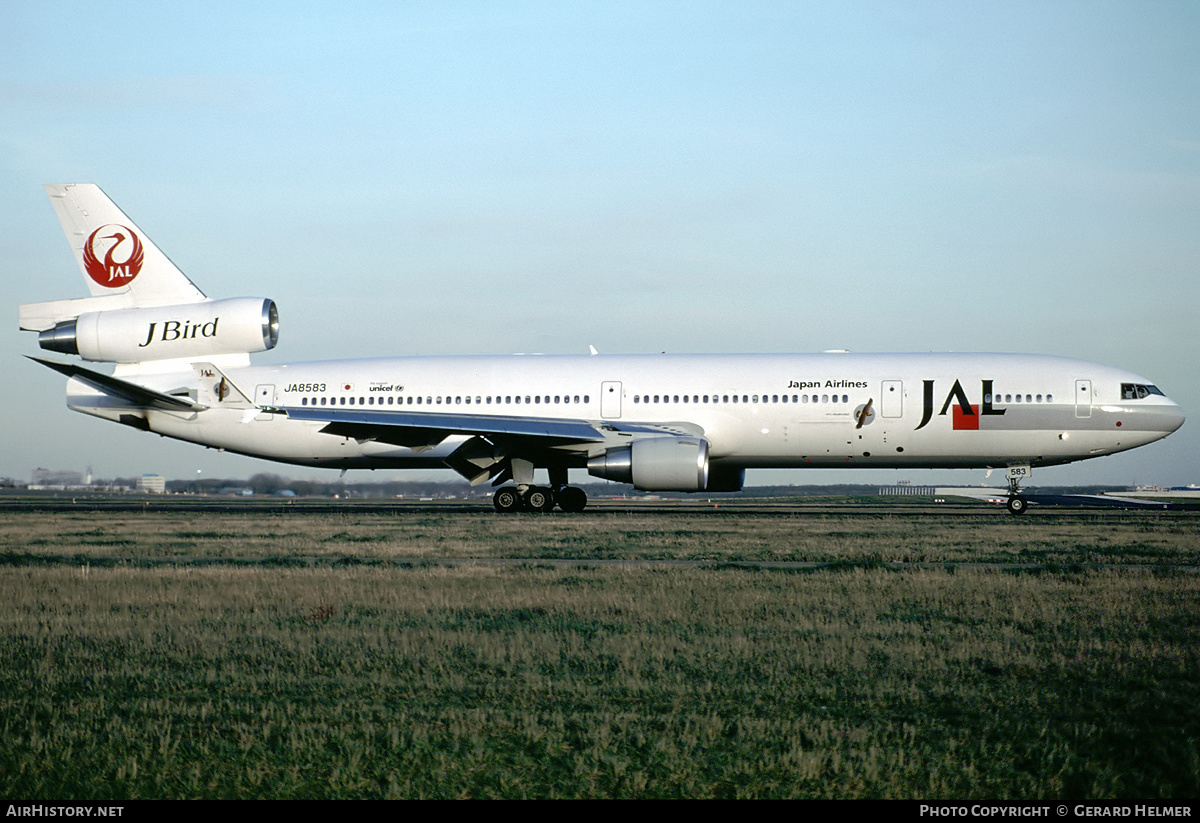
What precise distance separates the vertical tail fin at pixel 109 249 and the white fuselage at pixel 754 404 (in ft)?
9.07

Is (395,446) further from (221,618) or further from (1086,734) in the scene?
(1086,734)

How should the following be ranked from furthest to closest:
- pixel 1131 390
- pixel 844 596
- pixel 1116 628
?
pixel 1131 390
pixel 844 596
pixel 1116 628

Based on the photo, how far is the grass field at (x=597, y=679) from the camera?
587cm

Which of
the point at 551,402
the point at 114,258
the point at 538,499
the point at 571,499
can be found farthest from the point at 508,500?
the point at 114,258

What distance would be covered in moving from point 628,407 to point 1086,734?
25333 millimetres

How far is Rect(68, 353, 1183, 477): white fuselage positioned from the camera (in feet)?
98.7

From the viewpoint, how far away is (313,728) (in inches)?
265

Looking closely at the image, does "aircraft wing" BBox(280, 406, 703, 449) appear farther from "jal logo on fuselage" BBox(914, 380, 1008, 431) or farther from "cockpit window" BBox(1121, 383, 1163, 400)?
"cockpit window" BBox(1121, 383, 1163, 400)

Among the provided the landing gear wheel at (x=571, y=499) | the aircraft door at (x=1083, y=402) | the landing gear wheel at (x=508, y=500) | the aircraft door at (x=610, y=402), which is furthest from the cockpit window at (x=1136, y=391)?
the landing gear wheel at (x=508, y=500)

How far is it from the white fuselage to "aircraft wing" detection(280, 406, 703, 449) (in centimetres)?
31

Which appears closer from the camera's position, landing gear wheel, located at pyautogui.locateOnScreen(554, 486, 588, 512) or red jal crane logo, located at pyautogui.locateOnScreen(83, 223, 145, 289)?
landing gear wheel, located at pyautogui.locateOnScreen(554, 486, 588, 512)

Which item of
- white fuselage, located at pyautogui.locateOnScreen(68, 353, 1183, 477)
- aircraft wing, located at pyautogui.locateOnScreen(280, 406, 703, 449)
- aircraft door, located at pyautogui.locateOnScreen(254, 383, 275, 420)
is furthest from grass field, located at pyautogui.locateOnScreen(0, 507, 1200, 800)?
aircraft door, located at pyautogui.locateOnScreen(254, 383, 275, 420)

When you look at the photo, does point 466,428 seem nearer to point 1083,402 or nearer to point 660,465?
point 660,465

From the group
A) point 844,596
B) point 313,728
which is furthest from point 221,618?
point 844,596
